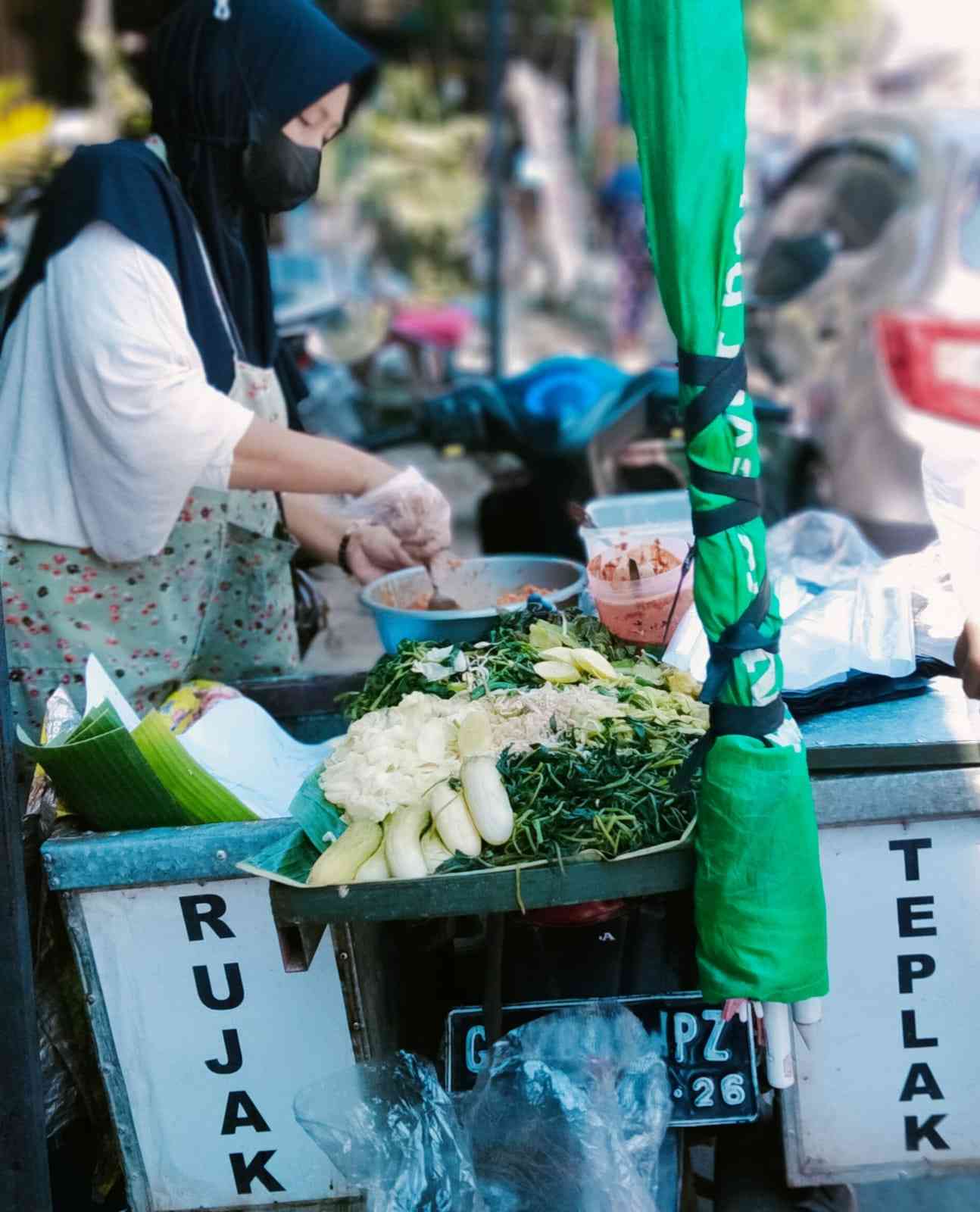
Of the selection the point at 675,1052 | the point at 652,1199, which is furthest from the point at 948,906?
the point at 652,1199

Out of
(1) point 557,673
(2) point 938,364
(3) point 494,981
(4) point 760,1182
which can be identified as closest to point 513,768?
(1) point 557,673

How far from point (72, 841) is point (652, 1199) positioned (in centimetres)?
107

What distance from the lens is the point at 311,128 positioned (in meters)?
2.65

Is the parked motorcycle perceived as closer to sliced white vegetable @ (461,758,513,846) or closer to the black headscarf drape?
the black headscarf drape

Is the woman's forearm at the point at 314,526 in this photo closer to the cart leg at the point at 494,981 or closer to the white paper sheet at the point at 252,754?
the white paper sheet at the point at 252,754

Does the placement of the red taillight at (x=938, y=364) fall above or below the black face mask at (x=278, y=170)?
below

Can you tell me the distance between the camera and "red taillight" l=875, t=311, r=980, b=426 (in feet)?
18.0

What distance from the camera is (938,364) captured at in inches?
221

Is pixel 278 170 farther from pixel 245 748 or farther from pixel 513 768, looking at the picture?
pixel 513 768

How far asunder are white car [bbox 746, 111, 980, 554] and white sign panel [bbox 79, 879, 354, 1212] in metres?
3.43

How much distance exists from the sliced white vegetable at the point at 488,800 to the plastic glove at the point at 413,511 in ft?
2.76

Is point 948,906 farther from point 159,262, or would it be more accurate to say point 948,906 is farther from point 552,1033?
point 159,262

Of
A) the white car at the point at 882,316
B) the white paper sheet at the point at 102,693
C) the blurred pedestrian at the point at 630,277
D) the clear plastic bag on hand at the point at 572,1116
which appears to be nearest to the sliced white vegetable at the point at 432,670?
the white paper sheet at the point at 102,693

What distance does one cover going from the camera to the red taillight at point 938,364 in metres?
5.50
